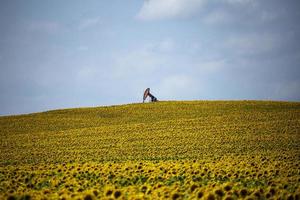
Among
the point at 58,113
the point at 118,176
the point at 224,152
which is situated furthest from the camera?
the point at 58,113

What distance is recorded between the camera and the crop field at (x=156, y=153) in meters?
9.97

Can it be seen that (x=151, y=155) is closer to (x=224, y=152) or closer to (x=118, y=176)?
(x=224, y=152)

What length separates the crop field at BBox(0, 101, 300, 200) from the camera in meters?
9.97

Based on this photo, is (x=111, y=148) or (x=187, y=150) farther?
(x=111, y=148)

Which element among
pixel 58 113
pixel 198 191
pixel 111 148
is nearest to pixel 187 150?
pixel 111 148

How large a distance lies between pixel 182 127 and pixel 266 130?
8.62m

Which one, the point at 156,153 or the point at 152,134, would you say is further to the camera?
the point at 152,134

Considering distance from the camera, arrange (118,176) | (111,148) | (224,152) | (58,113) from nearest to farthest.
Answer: (118,176), (224,152), (111,148), (58,113)

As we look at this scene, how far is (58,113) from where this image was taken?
60.5 metres

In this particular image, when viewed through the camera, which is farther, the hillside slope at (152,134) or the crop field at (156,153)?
the hillside slope at (152,134)

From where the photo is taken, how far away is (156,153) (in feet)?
85.7

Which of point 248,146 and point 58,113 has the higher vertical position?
point 58,113

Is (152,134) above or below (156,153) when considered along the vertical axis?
above

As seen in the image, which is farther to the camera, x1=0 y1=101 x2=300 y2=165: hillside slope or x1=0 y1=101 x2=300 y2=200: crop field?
x1=0 y1=101 x2=300 y2=165: hillside slope
